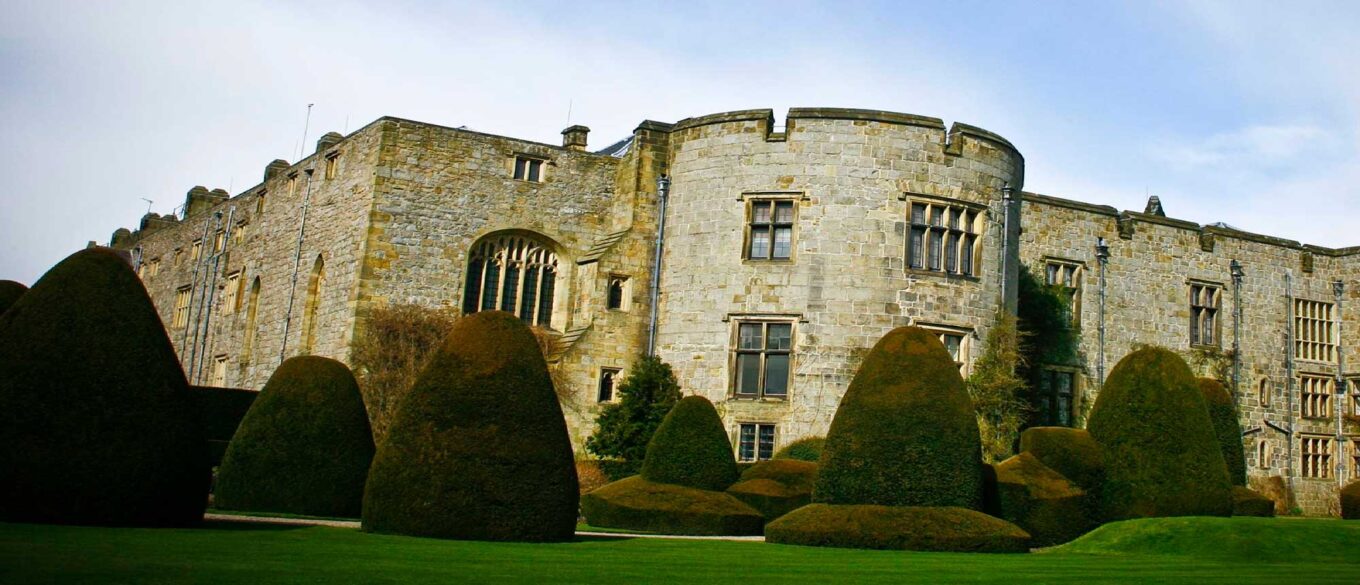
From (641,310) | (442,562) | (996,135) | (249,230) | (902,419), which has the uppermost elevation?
(996,135)

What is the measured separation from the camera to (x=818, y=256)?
27.0 metres

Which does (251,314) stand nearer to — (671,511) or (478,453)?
(671,511)

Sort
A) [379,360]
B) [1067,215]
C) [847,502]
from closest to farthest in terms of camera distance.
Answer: [847,502] < [379,360] < [1067,215]

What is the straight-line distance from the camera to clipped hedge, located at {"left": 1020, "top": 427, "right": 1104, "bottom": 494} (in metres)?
19.4

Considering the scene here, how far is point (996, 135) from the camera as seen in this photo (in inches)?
1131

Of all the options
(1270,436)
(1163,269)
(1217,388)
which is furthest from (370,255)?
(1270,436)

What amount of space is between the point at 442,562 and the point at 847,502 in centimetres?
725

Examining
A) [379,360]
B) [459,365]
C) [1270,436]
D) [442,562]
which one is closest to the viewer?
[442,562]

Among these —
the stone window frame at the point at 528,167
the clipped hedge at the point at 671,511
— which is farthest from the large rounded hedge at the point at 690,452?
the stone window frame at the point at 528,167

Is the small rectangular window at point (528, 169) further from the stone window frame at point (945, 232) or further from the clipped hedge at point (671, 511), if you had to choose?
the clipped hedge at point (671, 511)

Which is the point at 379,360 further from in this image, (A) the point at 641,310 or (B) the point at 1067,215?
(B) the point at 1067,215

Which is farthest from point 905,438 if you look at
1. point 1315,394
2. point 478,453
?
point 1315,394

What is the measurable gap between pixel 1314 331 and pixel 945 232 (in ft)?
59.2

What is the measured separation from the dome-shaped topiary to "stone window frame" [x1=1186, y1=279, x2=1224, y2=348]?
27.0 metres
